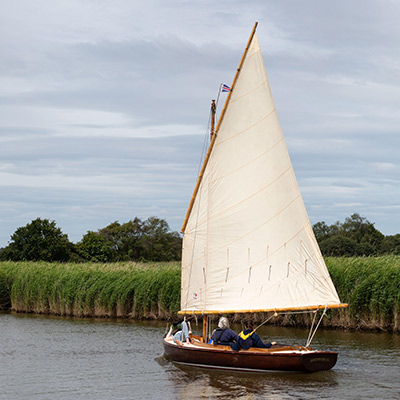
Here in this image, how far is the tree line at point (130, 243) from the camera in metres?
74.8

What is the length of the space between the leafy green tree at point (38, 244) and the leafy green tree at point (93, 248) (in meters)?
2.22

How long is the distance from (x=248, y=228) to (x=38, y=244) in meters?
57.9

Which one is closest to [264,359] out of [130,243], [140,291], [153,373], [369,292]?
[153,373]

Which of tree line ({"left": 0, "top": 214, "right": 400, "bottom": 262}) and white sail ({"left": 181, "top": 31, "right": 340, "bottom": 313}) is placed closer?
white sail ({"left": 181, "top": 31, "right": 340, "bottom": 313})

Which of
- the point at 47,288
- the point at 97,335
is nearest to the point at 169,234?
the point at 47,288

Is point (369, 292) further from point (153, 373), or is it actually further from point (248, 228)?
point (153, 373)

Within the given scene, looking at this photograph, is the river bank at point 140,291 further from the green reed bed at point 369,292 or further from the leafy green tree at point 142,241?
the leafy green tree at point 142,241

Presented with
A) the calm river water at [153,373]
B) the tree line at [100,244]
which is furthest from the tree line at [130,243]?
the calm river water at [153,373]

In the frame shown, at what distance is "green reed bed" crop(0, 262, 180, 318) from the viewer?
33.8 metres

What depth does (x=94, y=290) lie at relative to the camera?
3603cm

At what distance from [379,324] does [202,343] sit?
9782 mm

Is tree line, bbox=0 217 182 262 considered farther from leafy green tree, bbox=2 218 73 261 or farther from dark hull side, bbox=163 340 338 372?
dark hull side, bbox=163 340 338 372

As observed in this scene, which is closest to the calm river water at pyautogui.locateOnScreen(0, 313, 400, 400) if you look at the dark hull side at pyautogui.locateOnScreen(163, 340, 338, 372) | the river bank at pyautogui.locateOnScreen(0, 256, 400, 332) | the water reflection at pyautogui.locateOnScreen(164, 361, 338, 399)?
the water reflection at pyautogui.locateOnScreen(164, 361, 338, 399)

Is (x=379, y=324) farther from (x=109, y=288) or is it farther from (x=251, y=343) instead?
(x=109, y=288)
